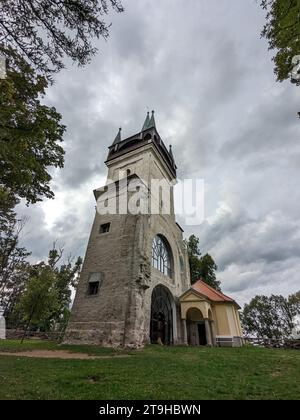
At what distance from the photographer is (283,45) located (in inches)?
242

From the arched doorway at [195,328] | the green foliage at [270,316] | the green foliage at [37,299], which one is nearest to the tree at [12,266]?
the green foliage at [37,299]

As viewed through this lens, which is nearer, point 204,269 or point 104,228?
point 104,228

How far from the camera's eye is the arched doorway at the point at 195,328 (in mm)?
20969

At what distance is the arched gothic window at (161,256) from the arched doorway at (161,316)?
72.0 inches

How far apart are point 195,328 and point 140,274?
10.3 meters

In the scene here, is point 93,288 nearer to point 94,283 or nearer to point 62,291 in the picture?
point 94,283

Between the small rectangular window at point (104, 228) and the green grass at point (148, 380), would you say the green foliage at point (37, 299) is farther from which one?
the green grass at point (148, 380)

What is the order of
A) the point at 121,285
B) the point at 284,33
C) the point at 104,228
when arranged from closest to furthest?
the point at 284,33 → the point at 121,285 → the point at 104,228

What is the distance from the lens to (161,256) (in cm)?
2125

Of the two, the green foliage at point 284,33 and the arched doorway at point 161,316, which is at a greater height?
the green foliage at point 284,33

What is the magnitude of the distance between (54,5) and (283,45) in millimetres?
5818

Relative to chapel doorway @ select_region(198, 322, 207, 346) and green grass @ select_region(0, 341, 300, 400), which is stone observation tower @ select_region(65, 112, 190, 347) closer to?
chapel doorway @ select_region(198, 322, 207, 346)

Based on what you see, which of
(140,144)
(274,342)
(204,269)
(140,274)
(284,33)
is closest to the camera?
(284,33)

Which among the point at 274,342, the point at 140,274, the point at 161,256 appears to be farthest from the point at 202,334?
the point at 140,274
